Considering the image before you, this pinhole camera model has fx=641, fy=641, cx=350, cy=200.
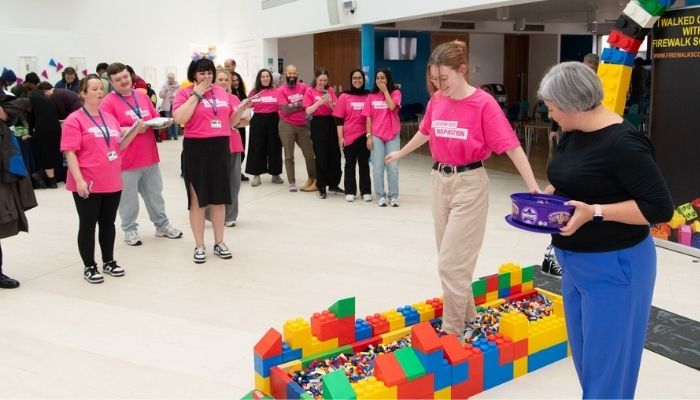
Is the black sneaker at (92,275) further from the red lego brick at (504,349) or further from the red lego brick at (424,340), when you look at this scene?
the red lego brick at (504,349)

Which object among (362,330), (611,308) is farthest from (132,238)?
(611,308)

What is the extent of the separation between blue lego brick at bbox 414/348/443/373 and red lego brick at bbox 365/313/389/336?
60cm

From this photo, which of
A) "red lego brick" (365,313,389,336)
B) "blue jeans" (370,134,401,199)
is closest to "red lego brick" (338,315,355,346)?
"red lego brick" (365,313,389,336)

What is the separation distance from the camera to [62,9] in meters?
14.1

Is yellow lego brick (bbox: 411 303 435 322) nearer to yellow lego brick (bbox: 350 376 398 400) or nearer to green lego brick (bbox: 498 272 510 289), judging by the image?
green lego brick (bbox: 498 272 510 289)

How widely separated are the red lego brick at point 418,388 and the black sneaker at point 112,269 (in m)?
3.01

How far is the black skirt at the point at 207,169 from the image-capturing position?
4945mm

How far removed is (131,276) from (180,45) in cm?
1256

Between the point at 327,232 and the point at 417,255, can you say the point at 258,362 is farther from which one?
the point at 327,232

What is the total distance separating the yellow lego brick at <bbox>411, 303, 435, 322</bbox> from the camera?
11.7ft

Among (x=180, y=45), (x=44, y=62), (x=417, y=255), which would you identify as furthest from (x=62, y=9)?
(x=417, y=255)

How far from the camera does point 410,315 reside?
3.51 meters

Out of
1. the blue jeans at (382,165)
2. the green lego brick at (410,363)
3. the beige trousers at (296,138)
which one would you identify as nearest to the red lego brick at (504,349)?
the green lego brick at (410,363)

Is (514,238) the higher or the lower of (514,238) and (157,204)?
the lower
